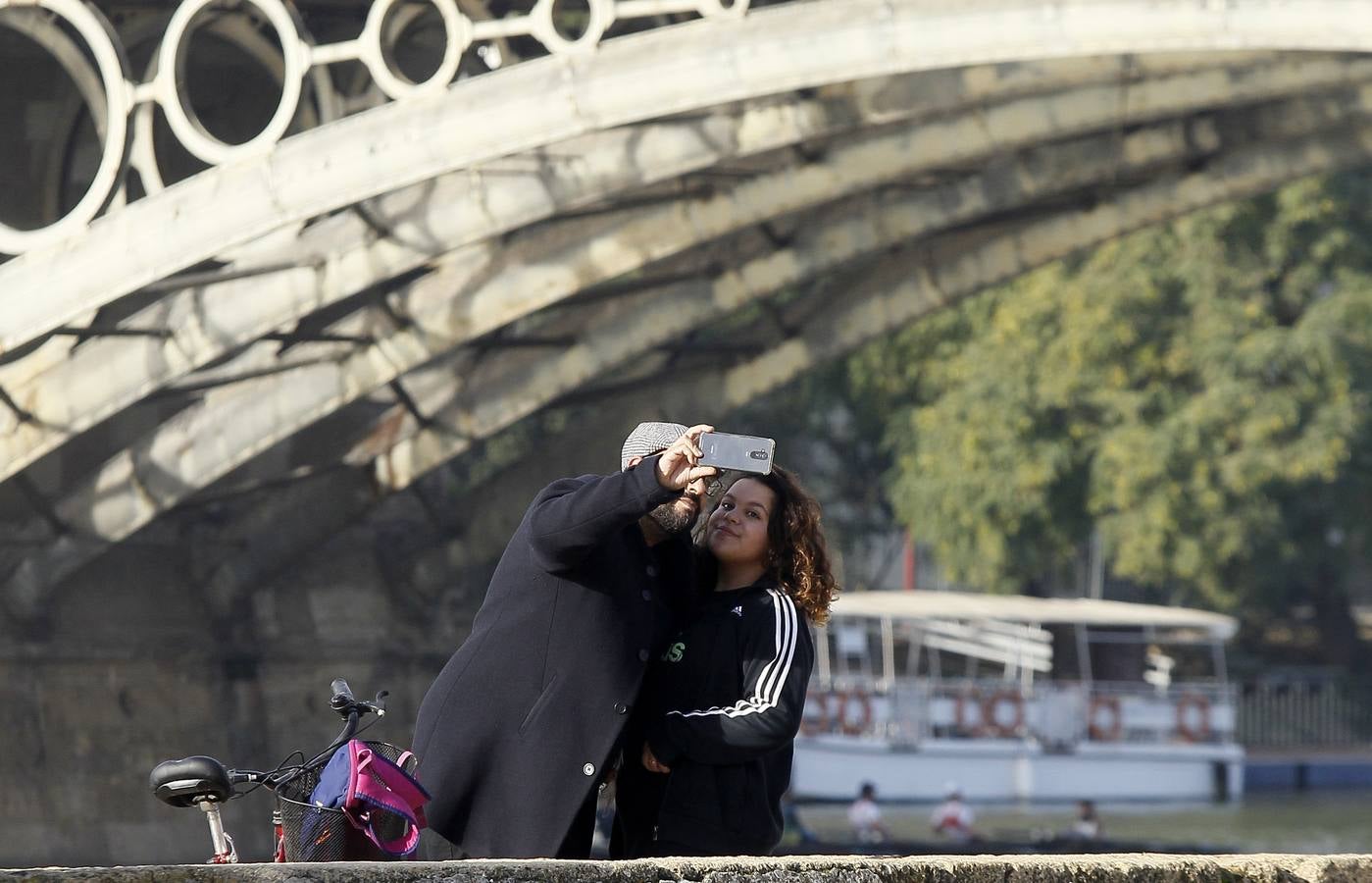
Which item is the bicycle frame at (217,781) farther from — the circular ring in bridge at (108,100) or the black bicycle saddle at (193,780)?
the circular ring in bridge at (108,100)

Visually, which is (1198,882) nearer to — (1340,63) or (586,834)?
(586,834)

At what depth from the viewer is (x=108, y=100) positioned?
1248 centimetres

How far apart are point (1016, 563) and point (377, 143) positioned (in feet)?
55.1

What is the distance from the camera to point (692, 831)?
4.24 m

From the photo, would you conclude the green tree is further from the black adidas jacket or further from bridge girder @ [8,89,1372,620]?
the black adidas jacket

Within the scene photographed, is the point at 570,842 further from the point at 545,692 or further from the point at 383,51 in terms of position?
the point at 383,51

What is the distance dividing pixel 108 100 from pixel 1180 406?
53.3 ft

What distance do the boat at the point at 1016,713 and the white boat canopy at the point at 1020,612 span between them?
3 centimetres

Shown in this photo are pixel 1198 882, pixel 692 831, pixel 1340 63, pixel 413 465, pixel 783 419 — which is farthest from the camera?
pixel 783 419

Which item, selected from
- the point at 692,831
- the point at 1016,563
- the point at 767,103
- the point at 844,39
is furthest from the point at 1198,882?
the point at 1016,563

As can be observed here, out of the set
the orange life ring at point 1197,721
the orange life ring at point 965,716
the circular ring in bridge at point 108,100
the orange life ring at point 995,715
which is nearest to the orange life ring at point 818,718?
the orange life ring at point 965,716

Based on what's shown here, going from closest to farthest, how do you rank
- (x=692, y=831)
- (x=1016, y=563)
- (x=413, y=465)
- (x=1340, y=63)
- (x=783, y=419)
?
(x=692, y=831), (x=1340, y=63), (x=413, y=465), (x=1016, y=563), (x=783, y=419)

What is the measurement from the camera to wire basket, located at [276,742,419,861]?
3.87 metres

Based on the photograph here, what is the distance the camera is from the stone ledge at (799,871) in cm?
312
